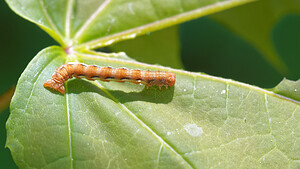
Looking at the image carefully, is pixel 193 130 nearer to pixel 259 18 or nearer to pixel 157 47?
pixel 157 47

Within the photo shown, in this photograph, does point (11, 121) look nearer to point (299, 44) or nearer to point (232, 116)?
point (232, 116)

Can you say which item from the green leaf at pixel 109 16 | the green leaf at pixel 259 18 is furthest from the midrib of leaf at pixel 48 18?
the green leaf at pixel 259 18

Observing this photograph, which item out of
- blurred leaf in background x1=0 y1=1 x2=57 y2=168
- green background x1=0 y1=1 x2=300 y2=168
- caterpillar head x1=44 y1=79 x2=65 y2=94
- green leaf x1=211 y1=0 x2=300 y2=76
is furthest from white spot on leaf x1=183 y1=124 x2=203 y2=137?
blurred leaf in background x1=0 y1=1 x2=57 y2=168

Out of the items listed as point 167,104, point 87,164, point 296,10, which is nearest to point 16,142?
point 87,164

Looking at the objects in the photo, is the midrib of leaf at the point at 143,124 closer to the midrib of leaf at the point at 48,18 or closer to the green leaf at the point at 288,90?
the midrib of leaf at the point at 48,18

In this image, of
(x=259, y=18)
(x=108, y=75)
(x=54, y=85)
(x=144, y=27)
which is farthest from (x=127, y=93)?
(x=259, y=18)

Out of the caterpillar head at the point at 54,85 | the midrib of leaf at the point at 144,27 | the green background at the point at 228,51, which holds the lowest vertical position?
the green background at the point at 228,51
